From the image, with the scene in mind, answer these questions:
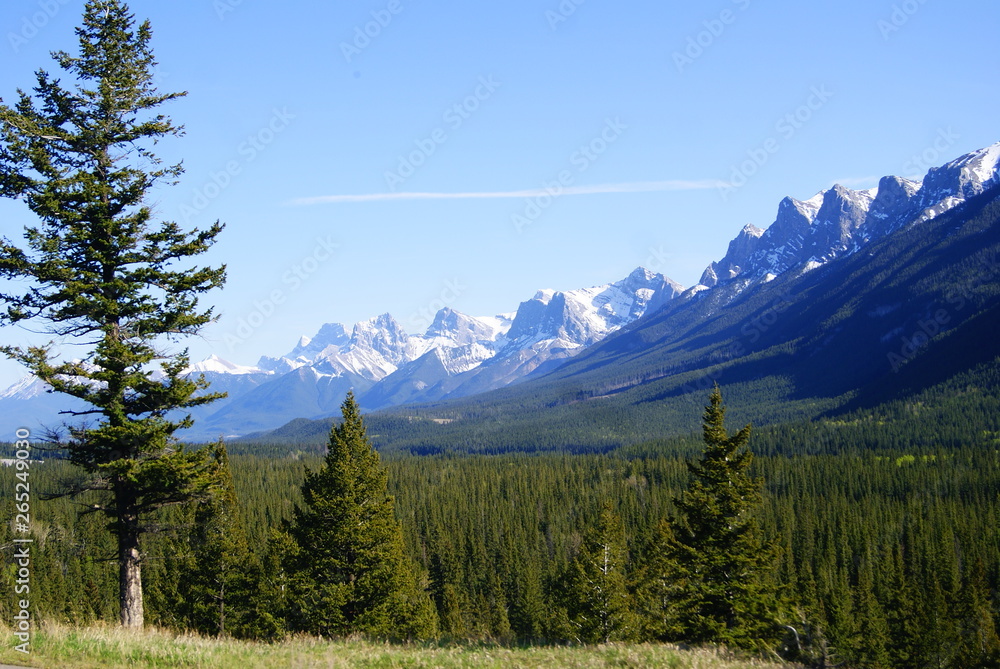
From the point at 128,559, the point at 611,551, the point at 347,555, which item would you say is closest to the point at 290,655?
the point at 128,559

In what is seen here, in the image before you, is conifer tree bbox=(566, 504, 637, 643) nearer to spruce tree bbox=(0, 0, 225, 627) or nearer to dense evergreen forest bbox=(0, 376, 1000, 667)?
dense evergreen forest bbox=(0, 376, 1000, 667)

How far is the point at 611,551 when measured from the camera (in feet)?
152

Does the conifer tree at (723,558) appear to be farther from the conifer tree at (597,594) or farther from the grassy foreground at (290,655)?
the conifer tree at (597,594)

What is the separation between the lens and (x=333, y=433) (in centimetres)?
3584

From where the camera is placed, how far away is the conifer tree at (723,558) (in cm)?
2773

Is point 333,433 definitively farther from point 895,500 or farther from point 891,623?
point 895,500

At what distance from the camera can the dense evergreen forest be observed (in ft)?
127

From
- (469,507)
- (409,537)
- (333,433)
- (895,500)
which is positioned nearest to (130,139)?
(333,433)

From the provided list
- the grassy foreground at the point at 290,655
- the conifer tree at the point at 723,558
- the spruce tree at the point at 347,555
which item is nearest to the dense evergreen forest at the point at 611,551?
the conifer tree at the point at 723,558

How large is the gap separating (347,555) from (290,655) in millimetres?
17442

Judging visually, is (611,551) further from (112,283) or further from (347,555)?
(112,283)

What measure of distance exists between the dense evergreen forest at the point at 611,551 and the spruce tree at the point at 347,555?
1.14m

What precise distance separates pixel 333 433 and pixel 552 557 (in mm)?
83478

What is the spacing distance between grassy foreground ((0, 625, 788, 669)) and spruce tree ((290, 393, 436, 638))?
14.1 metres
